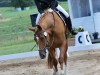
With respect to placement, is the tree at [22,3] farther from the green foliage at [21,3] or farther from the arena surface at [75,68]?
the arena surface at [75,68]

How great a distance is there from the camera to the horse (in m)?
8.66

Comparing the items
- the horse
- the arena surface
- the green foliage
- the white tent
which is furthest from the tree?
the horse

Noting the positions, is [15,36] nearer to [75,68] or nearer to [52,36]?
[75,68]

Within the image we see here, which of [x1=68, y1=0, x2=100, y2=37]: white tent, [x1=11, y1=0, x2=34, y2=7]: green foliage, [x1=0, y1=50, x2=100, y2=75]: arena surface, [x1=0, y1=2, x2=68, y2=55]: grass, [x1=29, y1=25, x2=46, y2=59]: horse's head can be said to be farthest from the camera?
[x1=11, y1=0, x2=34, y2=7]: green foliage

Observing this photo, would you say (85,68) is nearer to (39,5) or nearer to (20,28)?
(39,5)

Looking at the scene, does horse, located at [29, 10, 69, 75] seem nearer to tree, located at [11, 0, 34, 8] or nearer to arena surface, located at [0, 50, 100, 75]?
arena surface, located at [0, 50, 100, 75]

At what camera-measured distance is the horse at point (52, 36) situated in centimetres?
Result: 866

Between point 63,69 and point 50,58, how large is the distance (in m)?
0.53

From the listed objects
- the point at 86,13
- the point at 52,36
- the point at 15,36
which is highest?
the point at 52,36

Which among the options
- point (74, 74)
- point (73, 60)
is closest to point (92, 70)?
point (74, 74)

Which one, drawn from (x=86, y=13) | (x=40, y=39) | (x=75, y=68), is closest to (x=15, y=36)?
(x=86, y=13)

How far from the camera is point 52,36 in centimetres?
949

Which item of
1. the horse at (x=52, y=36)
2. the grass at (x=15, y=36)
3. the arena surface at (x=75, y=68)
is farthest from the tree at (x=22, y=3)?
the horse at (x=52, y=36)

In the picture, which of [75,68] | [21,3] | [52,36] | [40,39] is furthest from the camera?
[21,3]
